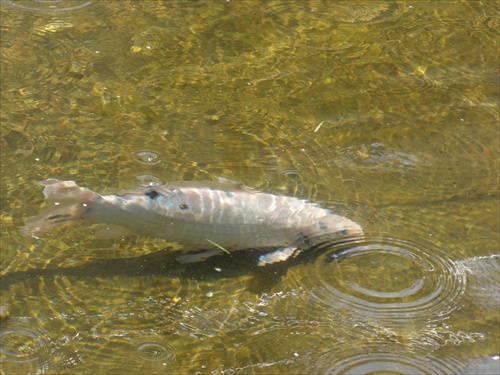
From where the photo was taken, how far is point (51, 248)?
5.23m

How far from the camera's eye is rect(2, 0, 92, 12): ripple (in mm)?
7762

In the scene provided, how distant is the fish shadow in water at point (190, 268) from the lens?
16.7 feet

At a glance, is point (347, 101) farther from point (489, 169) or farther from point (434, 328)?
point (434, 328)

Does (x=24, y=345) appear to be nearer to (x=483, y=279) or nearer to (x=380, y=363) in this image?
(x=380, y=363)

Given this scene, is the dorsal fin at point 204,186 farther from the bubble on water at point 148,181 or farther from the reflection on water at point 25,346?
the reflection on water at point 25,346

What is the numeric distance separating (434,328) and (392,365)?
447 mm

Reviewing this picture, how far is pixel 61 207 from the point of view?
197 inches

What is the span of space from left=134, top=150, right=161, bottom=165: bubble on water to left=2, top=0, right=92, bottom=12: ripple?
258cm

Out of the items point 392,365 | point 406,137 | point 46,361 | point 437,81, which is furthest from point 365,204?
point 46,361

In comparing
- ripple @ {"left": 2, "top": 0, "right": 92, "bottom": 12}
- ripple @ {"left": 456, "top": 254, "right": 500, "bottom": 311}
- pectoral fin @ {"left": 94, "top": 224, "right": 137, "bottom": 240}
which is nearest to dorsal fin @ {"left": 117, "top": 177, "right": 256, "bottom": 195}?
pectoral fin @ {"left": 94, "top": 224, "right": 137, "bottom": 240}

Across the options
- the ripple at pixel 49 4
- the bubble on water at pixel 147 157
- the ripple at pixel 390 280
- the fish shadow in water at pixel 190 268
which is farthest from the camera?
the ripple at pixel 49 4

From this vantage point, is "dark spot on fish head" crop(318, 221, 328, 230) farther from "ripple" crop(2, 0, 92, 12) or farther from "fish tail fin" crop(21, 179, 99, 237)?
"ripple" crop(2, 0, 92, 12)

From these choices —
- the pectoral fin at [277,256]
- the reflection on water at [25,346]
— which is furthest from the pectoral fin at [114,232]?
the pectoral fin at [277,256]

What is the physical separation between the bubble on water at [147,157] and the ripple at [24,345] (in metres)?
1.77
